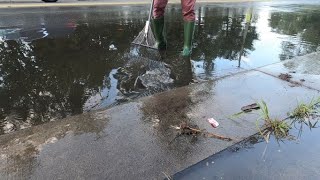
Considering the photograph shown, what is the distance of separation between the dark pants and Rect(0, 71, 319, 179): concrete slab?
1.60m

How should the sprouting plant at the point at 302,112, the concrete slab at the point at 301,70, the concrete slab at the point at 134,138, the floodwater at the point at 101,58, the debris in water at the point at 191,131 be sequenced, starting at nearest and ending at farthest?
the concrete slab at the point at 134,138 → the debris in water at the point at 191,131 → the sprouting plant at the point at 302,112 → the floodwater at the point at 101,58 → the concrete slab at the point at 301,70

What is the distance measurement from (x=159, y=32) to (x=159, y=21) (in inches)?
6.8

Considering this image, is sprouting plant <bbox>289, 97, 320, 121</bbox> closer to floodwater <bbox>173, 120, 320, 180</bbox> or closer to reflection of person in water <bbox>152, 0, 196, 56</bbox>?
floodwater <bbox>173, 120, 320, 180</bbox>

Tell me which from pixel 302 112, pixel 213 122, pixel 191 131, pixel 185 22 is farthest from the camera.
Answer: pixel 185 22

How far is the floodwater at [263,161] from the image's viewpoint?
204 cm

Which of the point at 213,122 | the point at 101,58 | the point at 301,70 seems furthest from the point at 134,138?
the point at 301,70

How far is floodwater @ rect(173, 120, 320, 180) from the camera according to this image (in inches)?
80.5

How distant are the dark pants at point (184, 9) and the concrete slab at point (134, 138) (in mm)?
1603

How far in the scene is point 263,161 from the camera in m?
2.18

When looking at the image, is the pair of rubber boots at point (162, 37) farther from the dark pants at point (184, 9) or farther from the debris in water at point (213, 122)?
the debris in water at point (213, 122)

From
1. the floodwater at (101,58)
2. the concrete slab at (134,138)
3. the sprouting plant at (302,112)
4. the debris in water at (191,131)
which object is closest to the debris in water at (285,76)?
the concrete slab at (134,138)

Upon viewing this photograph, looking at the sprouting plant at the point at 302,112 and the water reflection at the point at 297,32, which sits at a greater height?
the water reflection at the point at 297,32

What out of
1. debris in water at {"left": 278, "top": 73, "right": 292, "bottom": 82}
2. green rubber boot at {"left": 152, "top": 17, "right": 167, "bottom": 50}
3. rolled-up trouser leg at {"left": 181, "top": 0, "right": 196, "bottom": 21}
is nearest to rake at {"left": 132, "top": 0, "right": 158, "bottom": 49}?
green rubber boot at {"left": 152, "top": 17, "right": 167, "bottom": 50}

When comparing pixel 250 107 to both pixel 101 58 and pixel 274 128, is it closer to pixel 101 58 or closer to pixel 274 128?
pixel 274 128
